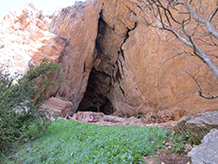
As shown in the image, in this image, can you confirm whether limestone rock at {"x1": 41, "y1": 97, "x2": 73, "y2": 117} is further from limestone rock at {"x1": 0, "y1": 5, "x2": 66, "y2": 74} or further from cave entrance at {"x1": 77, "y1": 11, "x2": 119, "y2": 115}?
cave entrance at {"x1": 77, "y1": 11, "x2": 119, "y2": 115}

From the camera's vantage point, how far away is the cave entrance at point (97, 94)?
68.2ft

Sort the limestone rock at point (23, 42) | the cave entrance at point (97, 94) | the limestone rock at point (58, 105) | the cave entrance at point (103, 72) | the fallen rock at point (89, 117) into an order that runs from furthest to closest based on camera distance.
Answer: the cave entrance at point (97, 94) → the cave entrance at point (103, 72) → the limestone rock at point (58, 105) → the limestone rock at point (23, 42) → the fallen rock at point (89, 117)

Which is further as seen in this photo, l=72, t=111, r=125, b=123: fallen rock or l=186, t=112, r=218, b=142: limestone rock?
l=72, t=111, r=125, b=123: fallen rock

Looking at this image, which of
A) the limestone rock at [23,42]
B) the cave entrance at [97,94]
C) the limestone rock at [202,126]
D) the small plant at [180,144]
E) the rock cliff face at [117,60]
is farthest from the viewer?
the cave entrance at [97,94]

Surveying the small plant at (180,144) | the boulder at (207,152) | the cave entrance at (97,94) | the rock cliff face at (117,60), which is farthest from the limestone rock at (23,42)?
the boulder at (207,152)

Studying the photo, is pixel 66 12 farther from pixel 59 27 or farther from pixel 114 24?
pixel 114 24

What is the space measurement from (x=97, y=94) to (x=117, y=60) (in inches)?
318

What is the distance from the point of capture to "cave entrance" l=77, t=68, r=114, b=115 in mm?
20800

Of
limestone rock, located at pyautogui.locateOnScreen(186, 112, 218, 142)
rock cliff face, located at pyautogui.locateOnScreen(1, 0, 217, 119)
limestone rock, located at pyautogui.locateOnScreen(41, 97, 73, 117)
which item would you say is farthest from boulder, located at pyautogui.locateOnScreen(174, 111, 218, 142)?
limestone rock, located at pyautogui.locateOnScreen(41, 97, 73, 117)

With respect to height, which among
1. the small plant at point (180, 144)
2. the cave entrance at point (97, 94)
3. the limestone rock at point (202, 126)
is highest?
the limestone rock at point (202, 126)

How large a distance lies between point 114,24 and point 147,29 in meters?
5.60

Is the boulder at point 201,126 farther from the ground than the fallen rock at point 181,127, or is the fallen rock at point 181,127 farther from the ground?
the boulder at point 201,126

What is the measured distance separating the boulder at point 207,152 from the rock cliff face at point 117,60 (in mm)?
6419

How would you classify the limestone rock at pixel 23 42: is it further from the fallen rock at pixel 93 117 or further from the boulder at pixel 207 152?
the boulder at pixel 207 152
